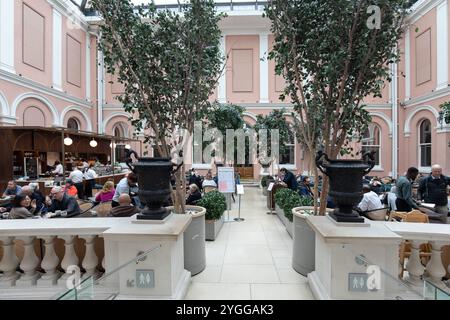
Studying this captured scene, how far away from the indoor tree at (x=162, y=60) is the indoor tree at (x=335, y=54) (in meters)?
1.03

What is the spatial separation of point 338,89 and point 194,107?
2.00m

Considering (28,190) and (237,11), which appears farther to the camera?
(237,11)

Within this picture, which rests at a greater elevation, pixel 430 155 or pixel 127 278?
pixel 430 155

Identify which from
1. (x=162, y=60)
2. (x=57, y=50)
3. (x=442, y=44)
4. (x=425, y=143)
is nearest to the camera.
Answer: (x=162, y=60)

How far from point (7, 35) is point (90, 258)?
37.8ft

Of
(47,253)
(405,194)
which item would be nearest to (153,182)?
(47,253)

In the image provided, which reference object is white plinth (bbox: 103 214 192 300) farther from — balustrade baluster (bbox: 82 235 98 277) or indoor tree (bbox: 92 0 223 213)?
indoor tree (bbox: 92 0 223 213)

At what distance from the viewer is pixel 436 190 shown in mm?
4719

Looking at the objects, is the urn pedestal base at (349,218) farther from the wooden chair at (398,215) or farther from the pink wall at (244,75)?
the pink wall at (244,75)

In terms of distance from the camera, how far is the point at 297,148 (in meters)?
15.7

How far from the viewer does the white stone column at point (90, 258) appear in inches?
101

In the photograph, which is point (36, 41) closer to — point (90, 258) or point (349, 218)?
point (90, 258)
